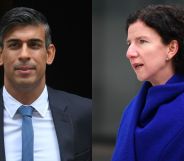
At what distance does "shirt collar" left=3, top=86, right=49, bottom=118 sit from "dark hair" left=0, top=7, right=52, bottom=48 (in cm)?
36

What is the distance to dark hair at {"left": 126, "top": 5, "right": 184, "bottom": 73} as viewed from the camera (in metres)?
2.00

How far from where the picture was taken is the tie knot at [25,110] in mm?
2859

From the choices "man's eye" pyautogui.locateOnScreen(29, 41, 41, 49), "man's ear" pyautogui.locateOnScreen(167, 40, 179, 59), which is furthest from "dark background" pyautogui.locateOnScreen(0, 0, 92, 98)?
"man's ear" pyautogui.locateOnScreen(167, 40, 179, 59)

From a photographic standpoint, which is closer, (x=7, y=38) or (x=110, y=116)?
(x=7, y=38)

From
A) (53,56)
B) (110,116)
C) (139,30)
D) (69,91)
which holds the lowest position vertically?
(110,116)

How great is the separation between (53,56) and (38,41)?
0.17m

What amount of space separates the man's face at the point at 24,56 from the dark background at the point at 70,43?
0.11 metres

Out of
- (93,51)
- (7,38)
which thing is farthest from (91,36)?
(7,38)

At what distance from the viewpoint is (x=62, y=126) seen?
9.61ft

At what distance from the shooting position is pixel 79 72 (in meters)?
3.02

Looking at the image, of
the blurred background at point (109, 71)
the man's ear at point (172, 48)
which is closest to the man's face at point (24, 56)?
the blurred background at point (109, 71)

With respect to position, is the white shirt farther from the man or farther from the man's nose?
the man's nose

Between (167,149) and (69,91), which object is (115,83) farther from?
(167,149)

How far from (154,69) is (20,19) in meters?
1.17
